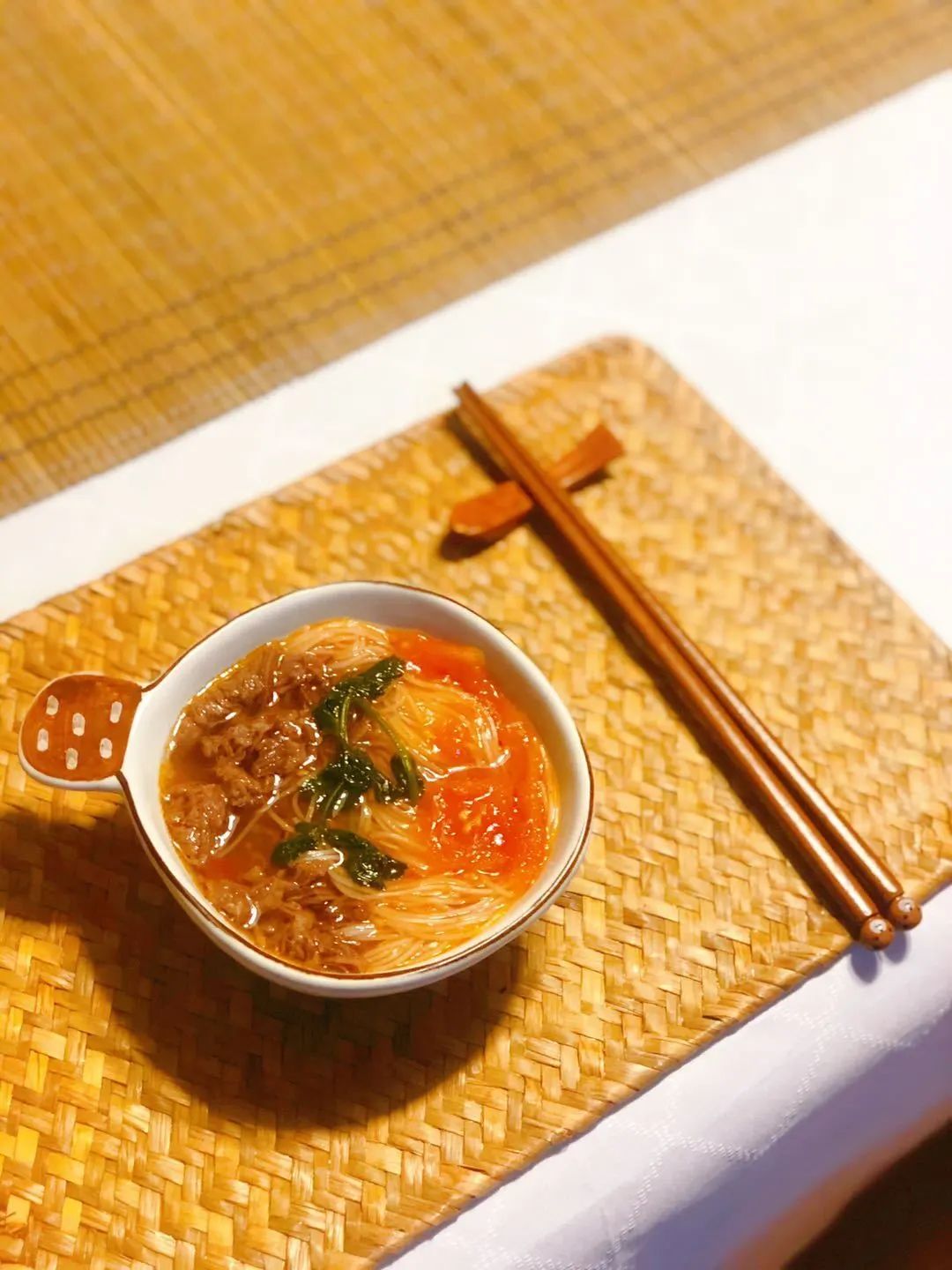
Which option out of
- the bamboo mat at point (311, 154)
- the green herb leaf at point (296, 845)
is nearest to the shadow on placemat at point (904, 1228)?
the green herb leaf at point (296, 845)

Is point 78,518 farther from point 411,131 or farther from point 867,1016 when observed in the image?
point 867,1016

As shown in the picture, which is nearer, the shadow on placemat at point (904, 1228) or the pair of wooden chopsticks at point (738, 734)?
the pair of wooden chopsticks at point (738, 734)

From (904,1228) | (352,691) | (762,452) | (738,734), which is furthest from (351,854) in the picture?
(904,1228)

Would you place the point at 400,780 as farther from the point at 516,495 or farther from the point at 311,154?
the point at 311,154

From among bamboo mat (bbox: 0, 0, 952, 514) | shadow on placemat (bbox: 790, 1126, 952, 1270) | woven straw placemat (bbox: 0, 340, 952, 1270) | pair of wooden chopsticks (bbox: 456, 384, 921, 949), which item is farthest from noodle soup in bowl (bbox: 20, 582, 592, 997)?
shadow on placemat (bbox: 790, 1126, 952, 1270)

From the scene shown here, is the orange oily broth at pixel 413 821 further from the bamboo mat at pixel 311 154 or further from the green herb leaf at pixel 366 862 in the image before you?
the bamboo mat at pixel 311 154

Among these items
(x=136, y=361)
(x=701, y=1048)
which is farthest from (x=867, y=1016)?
(x=136, y=361)

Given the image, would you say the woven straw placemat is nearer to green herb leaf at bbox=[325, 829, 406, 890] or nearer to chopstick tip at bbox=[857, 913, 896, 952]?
chopstick tip at bbox=[857, 913, 896, 952]
